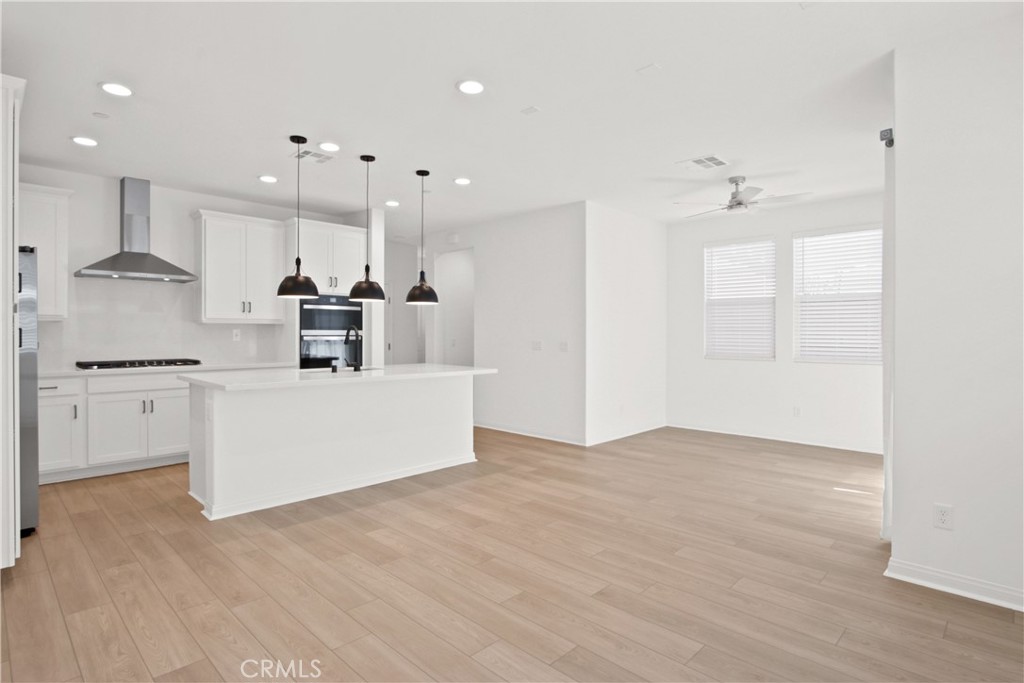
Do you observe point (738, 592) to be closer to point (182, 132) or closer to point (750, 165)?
point (750, 165)

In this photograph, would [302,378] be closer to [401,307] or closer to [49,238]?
[49,238]

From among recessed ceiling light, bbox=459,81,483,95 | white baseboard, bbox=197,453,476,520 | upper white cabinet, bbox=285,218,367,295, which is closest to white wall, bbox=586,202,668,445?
white baseboard, bbox=197,453,476,520

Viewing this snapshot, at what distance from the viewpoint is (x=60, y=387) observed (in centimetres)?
466

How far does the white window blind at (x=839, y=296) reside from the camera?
5.99 metres

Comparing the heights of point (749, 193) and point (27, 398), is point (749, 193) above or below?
above

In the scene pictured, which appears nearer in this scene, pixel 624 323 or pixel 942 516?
pixel 942 516

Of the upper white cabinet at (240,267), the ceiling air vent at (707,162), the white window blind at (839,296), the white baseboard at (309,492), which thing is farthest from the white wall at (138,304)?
the white window blind at (839,296)

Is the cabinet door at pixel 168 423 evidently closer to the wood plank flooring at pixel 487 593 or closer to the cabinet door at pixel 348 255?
the wood plank flooring at pixel 487 593

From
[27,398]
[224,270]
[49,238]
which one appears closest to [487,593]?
[27,398]

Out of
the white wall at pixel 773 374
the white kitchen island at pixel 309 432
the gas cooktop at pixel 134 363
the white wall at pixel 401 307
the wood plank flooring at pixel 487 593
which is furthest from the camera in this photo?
the white wall at pixel 401 307

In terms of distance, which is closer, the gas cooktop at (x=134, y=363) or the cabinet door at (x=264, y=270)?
the gas cooktop at (x=134, y=363)

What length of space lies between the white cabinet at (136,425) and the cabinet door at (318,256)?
1.77 m

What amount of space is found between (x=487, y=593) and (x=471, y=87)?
2.79 meters

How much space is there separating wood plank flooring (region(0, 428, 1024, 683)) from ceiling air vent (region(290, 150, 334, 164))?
2760 mm
